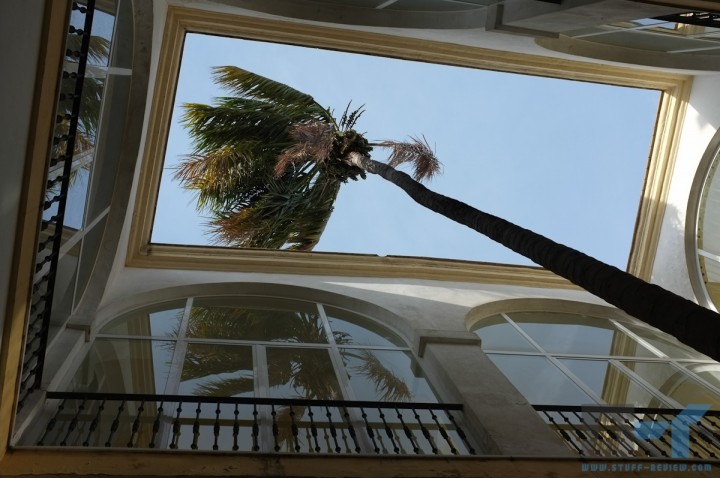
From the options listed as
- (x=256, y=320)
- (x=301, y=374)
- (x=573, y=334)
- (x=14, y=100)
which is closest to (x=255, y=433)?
(x=301, y=374)

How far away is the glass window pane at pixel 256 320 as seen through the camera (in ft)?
33.2

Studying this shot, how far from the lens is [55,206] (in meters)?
7.19

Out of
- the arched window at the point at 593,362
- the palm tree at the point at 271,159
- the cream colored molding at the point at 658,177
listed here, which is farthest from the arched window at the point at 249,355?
the cream colored molding at the point at 658,177

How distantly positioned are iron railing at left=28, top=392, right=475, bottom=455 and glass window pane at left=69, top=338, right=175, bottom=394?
0.59 meters

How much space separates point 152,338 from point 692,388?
7828mm

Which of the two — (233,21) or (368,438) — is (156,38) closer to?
(233,21)

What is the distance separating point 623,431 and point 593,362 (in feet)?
7.73

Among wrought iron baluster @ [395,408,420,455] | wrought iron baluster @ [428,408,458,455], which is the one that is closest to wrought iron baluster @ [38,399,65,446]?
wrought iron baluster @ [395,408,420,455]

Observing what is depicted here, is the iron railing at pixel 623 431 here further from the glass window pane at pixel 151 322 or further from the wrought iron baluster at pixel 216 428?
the glass window pane at pixel 151 322

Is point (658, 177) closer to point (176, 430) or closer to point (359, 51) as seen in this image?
point (359, 51)

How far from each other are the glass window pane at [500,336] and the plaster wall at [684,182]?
12.4 ft

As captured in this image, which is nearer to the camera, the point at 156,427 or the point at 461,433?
the point at 156,427

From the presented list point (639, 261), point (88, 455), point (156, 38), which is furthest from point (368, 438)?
point (639, 261)

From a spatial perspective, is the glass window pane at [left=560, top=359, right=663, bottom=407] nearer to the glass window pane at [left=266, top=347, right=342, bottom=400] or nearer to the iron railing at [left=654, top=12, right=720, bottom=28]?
the glass window pane at [left=266, top=347, right=342, bottom=400]
